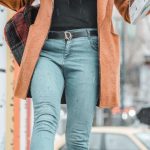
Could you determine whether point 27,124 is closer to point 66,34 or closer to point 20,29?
point 20,29

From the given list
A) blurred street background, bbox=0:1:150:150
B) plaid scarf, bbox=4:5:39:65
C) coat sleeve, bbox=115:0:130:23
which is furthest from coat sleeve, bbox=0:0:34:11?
blurred street background, bbox=0:1:150:150

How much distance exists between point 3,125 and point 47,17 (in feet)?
3.98

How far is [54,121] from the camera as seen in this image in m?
2.98

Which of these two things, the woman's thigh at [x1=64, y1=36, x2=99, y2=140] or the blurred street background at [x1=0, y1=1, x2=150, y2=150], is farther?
the blurred street background at [x1=0, y1=1, x2=150, y2=150]

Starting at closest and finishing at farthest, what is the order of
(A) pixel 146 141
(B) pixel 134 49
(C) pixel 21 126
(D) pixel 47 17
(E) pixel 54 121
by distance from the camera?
(E) pixel 54 121 < (D) pixel 47 17 < (C) pixel 21 126 < (A) pixel 146 141 < (B) pixel 134 49

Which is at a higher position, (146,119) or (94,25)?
(94,25)

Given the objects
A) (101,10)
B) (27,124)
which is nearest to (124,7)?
(101,10)

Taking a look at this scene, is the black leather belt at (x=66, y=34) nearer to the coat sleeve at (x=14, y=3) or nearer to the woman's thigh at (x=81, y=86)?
the woman's thigh at (x=81, y=86)

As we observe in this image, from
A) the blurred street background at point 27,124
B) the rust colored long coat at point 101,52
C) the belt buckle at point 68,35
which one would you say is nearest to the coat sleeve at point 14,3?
the rust colored long coat at point 101,52

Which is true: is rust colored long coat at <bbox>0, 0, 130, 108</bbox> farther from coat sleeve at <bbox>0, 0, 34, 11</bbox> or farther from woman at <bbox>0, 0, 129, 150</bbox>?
coat sleeve at <bbox>0, 0, 34, 11</bbox>

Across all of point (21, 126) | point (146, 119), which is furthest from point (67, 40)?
point (146, 119)

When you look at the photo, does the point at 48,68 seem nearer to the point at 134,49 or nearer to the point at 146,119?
the point at 146,119

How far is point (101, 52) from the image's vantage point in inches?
129

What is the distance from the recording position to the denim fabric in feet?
10.2
